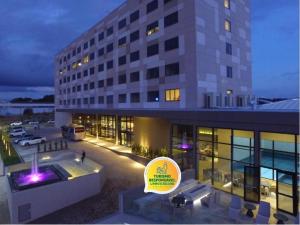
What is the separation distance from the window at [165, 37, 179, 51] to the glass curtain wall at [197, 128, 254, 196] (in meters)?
10.9

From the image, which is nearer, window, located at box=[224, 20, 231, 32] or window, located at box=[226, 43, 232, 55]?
window, located at box=[226, 43, 232, 55]

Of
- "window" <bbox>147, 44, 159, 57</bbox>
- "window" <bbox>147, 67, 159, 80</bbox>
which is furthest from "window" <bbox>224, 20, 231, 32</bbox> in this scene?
"window" <bbox>147, 67, 159, 80</bbox>

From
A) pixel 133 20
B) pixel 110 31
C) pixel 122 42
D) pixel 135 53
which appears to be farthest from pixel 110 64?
pixel 133 20

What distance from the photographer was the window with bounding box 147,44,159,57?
95.2ft

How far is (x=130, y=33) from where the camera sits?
33812 millimetres

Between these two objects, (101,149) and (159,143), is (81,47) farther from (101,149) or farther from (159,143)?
(159,143)

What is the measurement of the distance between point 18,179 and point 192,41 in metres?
20.1

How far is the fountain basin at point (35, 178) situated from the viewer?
647 inches

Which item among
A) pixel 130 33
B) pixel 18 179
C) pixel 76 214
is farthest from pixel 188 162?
pixel 130 33

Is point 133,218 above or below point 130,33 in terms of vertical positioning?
below

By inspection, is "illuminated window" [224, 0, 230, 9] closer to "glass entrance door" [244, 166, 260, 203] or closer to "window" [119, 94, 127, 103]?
"window" [119, 94, 127, 103]

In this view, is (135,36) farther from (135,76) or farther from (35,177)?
(35,177)

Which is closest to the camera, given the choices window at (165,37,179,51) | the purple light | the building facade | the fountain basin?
the fountain basin

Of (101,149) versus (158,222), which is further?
(101,149)
